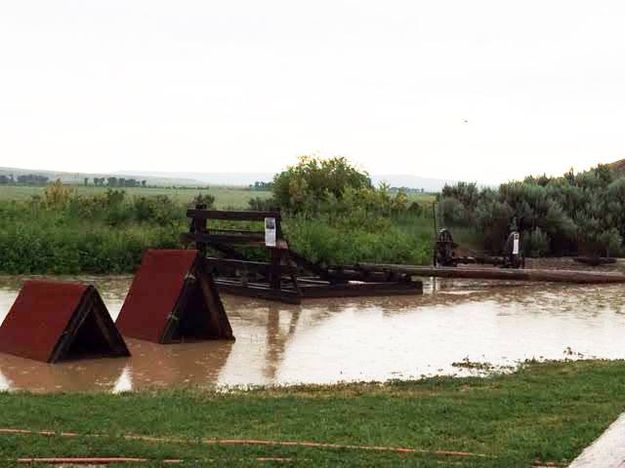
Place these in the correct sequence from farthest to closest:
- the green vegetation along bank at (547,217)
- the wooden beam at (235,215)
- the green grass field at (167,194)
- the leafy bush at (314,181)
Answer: the green grass field at (167,194)
the leafy bush at (314,181)
the green vegetation along bank at (547,217)
the wooden beam at (235,215)

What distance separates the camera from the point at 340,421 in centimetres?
682

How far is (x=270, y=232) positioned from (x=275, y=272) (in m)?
0.74

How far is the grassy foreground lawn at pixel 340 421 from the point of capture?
579 cm

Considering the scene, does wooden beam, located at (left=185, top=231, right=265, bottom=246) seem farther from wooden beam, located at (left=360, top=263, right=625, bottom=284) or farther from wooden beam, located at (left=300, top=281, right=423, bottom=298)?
wooden beam, located at (left=360, top=263, right=625, bottom=284)

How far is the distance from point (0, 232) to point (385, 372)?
458 inches

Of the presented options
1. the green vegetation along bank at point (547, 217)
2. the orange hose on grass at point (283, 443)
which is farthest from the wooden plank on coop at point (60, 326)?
the green vegetation along bank at point (547, 217)

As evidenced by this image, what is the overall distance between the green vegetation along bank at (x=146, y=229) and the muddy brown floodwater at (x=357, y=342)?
4.72 ft

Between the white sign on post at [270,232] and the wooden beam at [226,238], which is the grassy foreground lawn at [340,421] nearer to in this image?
the white sign on post at [270,232]

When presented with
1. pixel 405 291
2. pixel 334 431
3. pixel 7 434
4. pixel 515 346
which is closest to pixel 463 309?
pixel 405 291

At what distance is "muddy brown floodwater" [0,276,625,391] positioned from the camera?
9398 millimetres

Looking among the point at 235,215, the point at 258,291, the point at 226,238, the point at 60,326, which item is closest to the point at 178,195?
the point at 226,238

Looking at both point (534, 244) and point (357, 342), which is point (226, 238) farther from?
point (534, 244)

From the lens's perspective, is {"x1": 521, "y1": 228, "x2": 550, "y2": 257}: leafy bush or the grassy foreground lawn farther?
{"x1": 521, "y1": 228, "x2": 550, "y2": 257}: leafy bush

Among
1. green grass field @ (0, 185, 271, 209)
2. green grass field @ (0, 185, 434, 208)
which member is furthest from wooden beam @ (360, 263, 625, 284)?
green grass field @ (0, 185, 271, 209)
